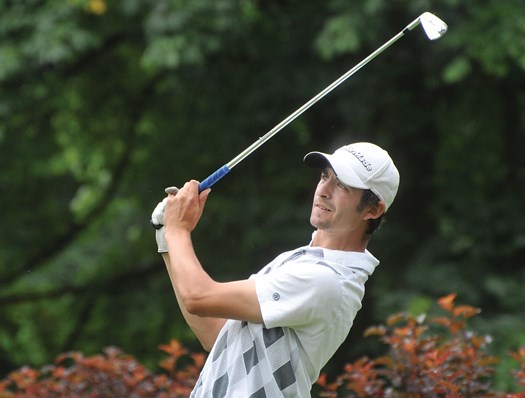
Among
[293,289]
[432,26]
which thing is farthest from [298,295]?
[432,26]

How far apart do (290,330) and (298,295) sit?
0.13 meters

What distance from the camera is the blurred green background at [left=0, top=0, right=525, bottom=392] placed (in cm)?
820

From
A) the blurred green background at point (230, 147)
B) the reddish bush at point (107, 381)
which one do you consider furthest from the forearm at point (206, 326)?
the blurred green background at point (230, 147)


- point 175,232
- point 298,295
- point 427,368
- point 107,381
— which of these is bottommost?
A: point 427,368

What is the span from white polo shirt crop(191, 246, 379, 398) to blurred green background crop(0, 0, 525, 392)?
4889 millimetres

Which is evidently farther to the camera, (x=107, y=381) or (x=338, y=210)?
(x=107, y=381)

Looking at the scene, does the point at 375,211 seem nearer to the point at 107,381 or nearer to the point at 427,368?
the point at 427,368

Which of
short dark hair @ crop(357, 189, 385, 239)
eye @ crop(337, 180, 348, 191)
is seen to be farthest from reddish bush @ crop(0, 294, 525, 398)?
eye @ crop(337, 180, 348, 191)

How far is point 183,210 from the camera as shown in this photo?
3090 mm

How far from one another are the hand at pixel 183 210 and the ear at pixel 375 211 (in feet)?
1.54

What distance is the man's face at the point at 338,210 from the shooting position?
312cm

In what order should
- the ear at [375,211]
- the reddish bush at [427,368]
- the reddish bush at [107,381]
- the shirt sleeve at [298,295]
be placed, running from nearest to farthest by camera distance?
1. the shirt sleeve at [298,295]
2. the ear at [375,211]
3. the reddish bush at [427,368]
4. the reddish bush at [107,381]

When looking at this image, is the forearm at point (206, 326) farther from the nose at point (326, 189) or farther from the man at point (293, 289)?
the nose at point (326, 189)

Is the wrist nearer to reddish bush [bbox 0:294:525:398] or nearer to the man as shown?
the man
